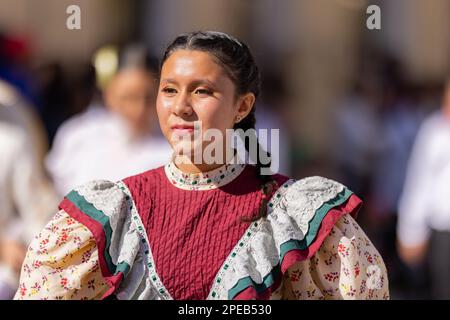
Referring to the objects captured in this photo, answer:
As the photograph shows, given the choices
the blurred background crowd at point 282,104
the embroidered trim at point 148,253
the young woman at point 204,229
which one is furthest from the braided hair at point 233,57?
the blurred background crowd at point 282,104

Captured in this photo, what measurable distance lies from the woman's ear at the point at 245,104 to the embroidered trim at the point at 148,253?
347 millimetres

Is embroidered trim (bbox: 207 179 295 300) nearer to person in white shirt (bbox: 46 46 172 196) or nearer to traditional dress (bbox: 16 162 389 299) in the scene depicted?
traditional dress (bbox: 16 162 389 299)

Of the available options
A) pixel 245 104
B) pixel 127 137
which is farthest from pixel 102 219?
pixel 127 137

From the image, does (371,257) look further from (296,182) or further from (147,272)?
(147,272)

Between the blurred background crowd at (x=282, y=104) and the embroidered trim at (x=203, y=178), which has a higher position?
the embroidered trim at (x=203, y=178)

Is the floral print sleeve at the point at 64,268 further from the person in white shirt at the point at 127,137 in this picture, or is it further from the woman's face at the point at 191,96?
the person in white shirt at the point at 127,137

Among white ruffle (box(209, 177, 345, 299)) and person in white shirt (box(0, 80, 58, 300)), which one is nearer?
white ruffle (box(209, 177, 345, 299))

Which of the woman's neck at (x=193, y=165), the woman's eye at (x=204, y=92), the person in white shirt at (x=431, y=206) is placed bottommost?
the person in white shirt at (x=431, y=206)

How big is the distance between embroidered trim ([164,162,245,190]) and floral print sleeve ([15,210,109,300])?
10.4 inches

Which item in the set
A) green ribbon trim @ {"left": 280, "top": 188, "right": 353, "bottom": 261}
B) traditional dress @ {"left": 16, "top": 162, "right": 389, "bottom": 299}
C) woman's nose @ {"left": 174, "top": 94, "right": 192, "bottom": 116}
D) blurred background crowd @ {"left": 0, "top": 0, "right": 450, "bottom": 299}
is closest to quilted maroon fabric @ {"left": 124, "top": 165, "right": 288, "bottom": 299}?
traditional dress @ {"left": 16, "top": 162, "right": 389, "bottom": 299}

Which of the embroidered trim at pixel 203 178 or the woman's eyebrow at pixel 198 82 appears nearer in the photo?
the woman's eyebrow at pixel 198 82

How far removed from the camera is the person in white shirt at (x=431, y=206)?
8.05 meters

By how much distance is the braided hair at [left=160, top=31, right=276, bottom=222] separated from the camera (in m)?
3.72

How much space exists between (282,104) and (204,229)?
7.13 m
